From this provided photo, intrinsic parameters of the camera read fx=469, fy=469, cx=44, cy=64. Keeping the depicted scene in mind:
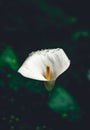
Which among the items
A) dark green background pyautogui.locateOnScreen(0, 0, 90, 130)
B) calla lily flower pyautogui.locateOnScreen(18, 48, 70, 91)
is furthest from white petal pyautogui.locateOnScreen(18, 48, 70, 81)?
dark green background pyautogui.locateOnScreen(0, 0, 90, 130)

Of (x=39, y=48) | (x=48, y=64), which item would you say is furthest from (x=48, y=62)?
(x=39, y=48)

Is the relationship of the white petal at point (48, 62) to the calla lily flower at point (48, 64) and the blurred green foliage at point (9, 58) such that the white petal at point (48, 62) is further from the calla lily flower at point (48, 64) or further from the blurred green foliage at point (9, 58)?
the blurred green foliage at point (9, 58)

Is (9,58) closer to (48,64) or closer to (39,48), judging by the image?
(39,48)

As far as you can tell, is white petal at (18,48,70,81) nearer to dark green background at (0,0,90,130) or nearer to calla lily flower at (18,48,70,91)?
calla lily flower at (18,48,70,91)

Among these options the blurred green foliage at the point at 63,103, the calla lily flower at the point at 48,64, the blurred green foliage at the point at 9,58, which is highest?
the calla lily flower at the point at 48,64

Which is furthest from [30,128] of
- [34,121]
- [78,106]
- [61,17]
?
[61,17]

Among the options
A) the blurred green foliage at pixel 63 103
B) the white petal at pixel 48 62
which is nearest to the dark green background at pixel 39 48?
the blurred green foliage at pixel 63 103
